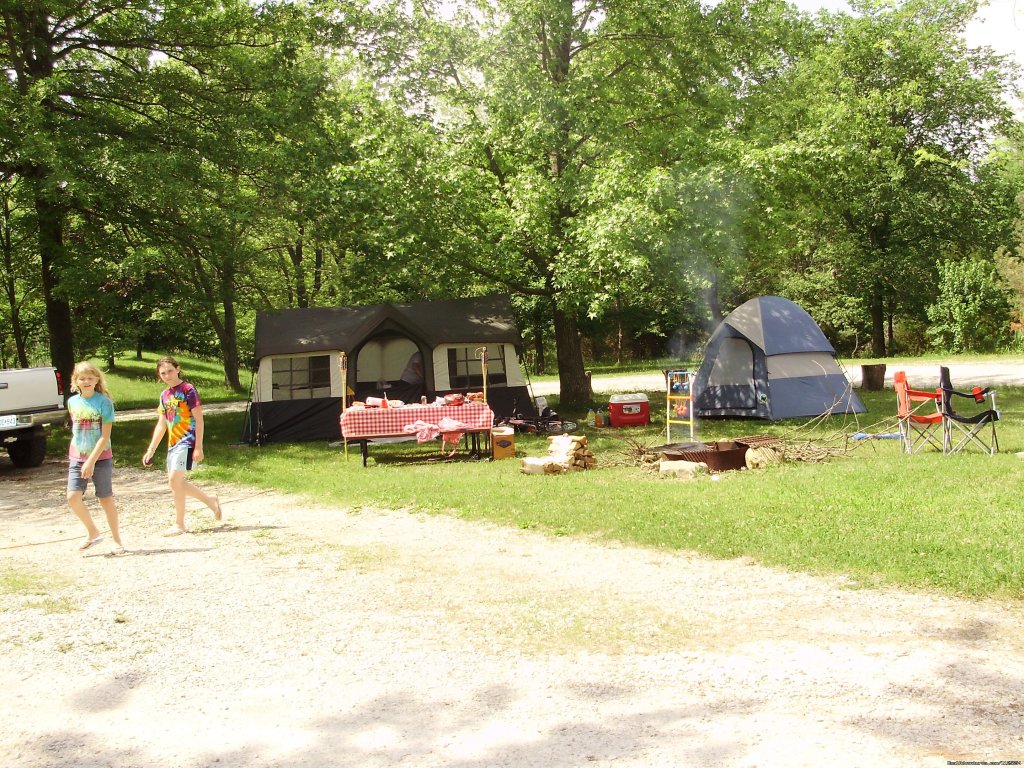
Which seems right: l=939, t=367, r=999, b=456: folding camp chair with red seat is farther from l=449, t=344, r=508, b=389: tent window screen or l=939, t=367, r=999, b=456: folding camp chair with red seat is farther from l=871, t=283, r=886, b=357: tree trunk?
l=871, t=283, r=886, b=357: tree trunk

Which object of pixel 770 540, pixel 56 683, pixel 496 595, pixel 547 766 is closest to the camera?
pixel 547 766

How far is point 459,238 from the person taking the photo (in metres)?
15.0

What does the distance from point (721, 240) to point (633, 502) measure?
7.18m

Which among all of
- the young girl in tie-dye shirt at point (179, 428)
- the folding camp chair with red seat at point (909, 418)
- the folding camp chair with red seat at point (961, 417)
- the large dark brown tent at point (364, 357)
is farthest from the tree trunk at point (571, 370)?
the young girl in tie-dye shirt at point (179, 428)

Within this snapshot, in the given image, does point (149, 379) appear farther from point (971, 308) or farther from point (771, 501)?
point (971, 308)

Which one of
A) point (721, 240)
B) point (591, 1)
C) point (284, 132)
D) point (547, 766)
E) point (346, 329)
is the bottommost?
point (547, 766)

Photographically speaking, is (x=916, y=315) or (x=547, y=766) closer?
(x=547, y=766)

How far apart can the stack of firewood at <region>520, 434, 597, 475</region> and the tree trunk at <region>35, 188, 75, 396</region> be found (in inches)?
345

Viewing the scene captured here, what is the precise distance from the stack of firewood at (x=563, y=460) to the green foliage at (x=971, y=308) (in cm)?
2521

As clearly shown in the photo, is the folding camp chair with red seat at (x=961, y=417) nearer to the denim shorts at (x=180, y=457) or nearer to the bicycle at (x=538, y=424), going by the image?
the bicycle at (x=538, y=424)

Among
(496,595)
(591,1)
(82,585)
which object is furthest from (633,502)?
(591,1)

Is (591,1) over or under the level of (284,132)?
over

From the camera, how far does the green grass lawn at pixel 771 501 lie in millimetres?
5680

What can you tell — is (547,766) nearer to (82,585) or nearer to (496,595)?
(496,595)
